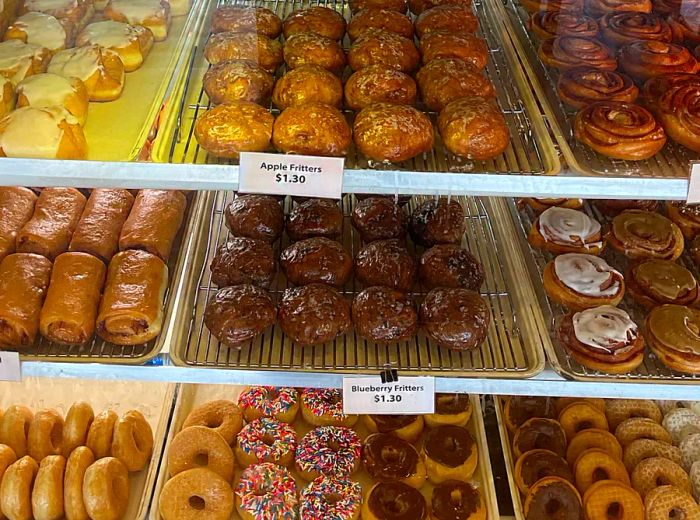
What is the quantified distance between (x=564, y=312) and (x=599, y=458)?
1.62ft

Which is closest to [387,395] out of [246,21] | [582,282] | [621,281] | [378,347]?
[378,347]

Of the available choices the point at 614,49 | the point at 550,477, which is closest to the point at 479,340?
the point at 550,477

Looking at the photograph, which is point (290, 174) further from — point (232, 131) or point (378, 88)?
point (378, 88)

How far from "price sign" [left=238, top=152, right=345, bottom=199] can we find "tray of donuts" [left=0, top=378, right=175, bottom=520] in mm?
1108

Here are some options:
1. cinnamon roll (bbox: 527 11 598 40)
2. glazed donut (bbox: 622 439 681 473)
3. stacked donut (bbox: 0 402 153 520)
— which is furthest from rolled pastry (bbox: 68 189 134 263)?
glazed donut (bbox: 622 439 681 473)

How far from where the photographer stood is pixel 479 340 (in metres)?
1.78

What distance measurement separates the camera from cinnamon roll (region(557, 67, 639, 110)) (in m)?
1.76

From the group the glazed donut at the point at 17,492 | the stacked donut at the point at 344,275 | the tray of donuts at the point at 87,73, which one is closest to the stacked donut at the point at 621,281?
the stacked donut at the point at 344,275

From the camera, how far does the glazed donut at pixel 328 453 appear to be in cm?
215

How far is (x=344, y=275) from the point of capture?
1931 millimetres

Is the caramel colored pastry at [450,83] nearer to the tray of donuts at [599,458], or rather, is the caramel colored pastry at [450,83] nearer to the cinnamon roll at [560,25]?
the cinnamon roll at [560,25]

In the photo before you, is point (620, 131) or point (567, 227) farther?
point (567, 227)

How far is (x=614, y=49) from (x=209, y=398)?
1.68 metres

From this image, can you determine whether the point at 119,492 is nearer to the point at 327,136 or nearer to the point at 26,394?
the point at 26,394
